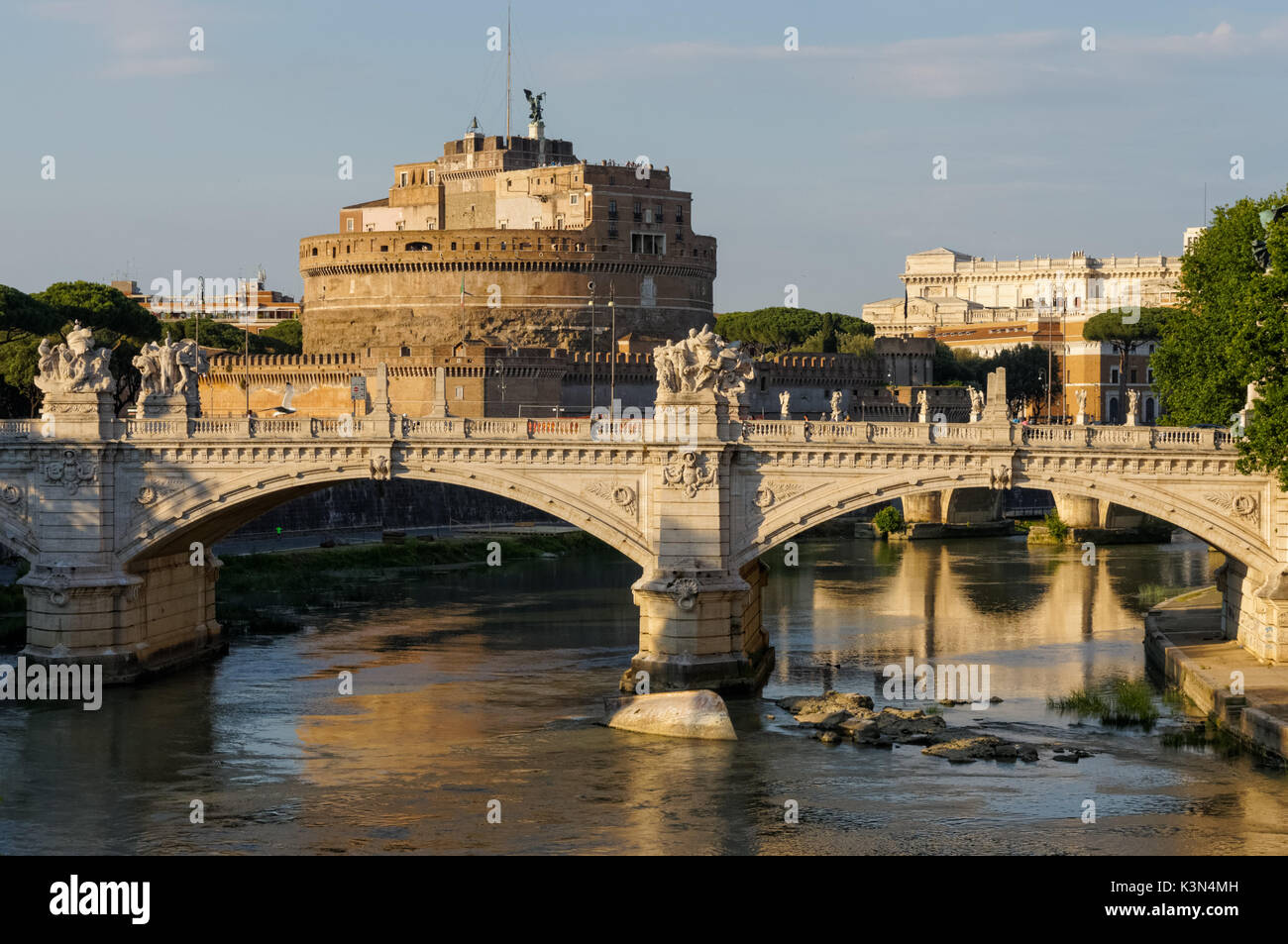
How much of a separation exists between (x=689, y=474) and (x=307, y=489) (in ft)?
30.7

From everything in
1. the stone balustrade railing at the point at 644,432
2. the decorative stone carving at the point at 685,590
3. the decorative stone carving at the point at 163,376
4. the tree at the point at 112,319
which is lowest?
the decorative stone carving at the point at 685,590

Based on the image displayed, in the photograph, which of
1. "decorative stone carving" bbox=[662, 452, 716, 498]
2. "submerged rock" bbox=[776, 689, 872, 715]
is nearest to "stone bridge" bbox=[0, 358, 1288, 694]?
"decorative stone carving" bbox=[662, 452, 716, 498]

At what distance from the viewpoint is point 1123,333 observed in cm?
11175

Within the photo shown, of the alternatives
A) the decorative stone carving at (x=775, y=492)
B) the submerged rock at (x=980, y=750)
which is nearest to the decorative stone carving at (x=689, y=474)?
the decorative stone carving at (x=775, y=492)

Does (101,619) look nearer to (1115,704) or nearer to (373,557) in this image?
(1115,704)

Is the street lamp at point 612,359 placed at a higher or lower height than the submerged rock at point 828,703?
higher

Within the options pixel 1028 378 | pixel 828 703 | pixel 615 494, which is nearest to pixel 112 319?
pixel 615 494

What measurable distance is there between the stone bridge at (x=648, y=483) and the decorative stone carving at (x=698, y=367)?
0.60 ft

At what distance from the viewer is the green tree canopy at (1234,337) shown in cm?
3712

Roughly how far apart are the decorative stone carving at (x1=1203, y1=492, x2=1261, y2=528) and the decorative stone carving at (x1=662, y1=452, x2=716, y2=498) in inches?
381

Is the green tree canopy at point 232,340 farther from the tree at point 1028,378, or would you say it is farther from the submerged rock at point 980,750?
the submerged rock at point 980,750

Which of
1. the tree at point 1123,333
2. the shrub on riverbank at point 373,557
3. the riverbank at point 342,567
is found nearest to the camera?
the riverbank at point 342,567

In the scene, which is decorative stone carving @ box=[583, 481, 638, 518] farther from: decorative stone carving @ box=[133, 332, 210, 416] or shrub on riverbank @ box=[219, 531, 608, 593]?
shrub on riverbank @ box=[219, 531, 608, 593]
